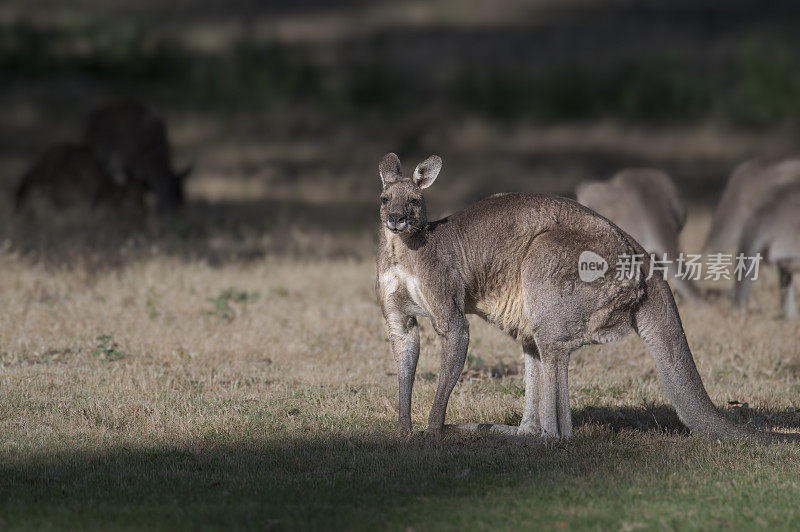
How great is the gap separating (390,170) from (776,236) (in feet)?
17.0

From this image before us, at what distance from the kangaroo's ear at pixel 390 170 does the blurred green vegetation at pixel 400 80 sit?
17.4 m

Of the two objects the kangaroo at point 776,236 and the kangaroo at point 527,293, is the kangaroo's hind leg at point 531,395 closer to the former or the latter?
the kangaroo at point 527,293

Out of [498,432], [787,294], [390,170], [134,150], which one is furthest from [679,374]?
[134,150]

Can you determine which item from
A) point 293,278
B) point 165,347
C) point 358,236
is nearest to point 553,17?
point 358,236

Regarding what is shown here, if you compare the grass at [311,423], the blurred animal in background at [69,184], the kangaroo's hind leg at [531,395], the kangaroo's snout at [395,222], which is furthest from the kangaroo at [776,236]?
the blurred animal in background at [69,184]

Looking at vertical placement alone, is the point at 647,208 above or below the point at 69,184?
below

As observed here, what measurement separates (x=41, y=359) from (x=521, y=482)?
13.3ft

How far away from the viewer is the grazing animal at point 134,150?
46.9 feet

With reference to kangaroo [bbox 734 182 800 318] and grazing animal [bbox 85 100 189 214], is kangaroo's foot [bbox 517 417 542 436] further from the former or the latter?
grazing animal [bbox 85 100 189 214]

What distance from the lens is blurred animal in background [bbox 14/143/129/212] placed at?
13.9 meters

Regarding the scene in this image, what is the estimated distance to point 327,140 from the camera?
20875 millimetres

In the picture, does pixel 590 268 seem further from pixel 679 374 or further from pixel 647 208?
pixel 647 208

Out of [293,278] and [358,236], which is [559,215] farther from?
[358,236]

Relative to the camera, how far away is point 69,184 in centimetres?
1398
